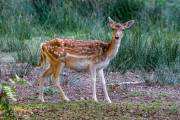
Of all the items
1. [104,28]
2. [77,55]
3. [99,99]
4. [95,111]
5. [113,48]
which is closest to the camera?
[95,111]

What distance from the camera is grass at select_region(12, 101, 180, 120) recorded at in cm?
891

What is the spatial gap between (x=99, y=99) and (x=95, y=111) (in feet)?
5.37

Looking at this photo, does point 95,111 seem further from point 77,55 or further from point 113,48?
point 113,48

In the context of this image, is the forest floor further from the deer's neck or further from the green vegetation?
the deer's neck

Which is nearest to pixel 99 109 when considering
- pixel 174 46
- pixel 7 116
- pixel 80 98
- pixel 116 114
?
pixel 116 114

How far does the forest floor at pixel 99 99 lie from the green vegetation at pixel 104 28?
52cm

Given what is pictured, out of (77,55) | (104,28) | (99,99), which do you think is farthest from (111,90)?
(104,28)

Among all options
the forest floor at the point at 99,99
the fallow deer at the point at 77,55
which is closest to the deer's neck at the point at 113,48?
the fallow deer at the point at 77,55

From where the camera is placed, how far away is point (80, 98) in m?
10.7

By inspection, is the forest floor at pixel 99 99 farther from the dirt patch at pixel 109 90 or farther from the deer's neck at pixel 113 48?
the deer's neck at pixel 113 48

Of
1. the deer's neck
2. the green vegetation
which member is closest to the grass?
the deer's neck

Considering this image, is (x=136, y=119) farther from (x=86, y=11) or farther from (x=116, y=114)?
(x=86, y=11)

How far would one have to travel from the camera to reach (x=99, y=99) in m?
10.8

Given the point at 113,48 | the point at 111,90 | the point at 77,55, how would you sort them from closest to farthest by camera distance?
1. the point at 77,55
2. the point at 113,48
3. the point at 111,90
